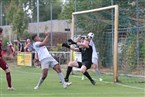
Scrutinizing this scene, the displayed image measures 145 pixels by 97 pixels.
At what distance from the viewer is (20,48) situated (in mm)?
37938

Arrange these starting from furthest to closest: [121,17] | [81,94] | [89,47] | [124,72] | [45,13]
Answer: [45,13], [121,17], [124,72], [89,47], [81,94]

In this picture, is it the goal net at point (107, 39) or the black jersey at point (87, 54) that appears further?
the goal net at point (107, 39)

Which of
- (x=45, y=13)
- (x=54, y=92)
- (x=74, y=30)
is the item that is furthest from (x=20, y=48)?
(x=45, y=13)

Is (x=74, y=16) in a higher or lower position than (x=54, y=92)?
higher

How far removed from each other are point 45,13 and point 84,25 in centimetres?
5345

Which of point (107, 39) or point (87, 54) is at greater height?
point (107, 39)

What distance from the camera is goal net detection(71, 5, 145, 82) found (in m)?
20.3

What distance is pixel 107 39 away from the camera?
75.0 feet

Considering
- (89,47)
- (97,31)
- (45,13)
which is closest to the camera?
(89,47)

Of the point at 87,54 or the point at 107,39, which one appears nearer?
the point at 87,54

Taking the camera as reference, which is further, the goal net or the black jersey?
the goal net

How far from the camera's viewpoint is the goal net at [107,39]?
20344 mm

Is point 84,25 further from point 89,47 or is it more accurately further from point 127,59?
point 89,47

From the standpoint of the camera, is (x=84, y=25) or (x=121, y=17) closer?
(x=121, y=17)
